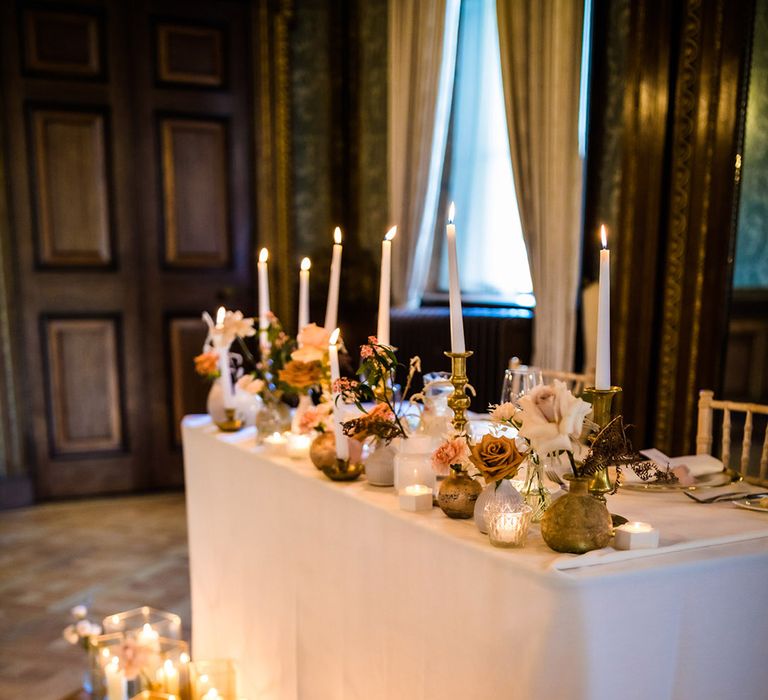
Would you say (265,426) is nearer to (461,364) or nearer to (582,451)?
(461,364)

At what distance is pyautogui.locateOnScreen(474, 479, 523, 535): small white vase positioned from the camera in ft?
3.61

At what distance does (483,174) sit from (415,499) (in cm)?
255

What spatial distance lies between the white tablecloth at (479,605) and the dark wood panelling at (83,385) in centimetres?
263

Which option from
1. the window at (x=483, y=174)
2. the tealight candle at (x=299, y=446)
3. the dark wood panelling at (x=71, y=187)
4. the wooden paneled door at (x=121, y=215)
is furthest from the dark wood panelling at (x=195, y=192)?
the tealight candle at (x=299, y=446)

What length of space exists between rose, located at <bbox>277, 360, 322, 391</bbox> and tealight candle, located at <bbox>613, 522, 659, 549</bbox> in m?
0.78

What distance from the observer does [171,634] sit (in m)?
1.81

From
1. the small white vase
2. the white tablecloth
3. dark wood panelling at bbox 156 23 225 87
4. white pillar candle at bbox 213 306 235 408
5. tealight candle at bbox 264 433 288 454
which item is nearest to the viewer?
the white tablecloth

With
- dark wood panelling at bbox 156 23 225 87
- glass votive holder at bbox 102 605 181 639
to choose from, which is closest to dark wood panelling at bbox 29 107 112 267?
dark wood panelling at bbox 156 23 225 87

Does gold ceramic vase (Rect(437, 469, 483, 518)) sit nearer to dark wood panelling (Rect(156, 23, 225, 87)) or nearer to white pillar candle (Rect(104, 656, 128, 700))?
white pillar candle (Rect(104, 656, 128, 700))

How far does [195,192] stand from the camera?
415 centimetres

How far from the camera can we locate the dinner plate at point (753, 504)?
4.19 feet

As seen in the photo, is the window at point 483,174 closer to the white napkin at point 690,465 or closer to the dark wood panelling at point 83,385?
the white napkin at point 690,465

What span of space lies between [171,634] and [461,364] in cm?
109

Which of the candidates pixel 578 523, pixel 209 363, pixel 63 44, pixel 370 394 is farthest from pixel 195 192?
pixel 578 523
